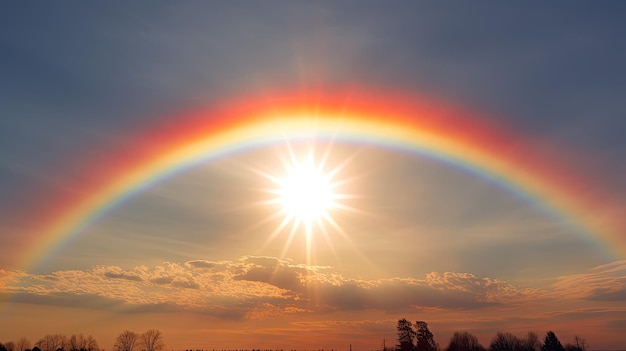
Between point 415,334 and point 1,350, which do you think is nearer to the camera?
point 1,350

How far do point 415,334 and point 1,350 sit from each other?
141 metres

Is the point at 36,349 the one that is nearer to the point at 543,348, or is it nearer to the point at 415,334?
the point at 415,334

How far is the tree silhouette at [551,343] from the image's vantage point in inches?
6147

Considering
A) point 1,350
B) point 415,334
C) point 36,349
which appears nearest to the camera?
point 1,350

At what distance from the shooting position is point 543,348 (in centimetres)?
16125

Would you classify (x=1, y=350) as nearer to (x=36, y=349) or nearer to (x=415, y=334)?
(x=36, y=349)

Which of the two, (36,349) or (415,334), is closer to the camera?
(415,334)

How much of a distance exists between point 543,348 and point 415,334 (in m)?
50.6

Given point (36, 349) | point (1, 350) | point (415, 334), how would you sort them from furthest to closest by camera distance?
1. point (36, 349)
2. point (415, 334)
3. point (1, 350)

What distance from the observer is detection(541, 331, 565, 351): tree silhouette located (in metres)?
156

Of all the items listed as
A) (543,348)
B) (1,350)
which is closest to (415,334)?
(543,348)

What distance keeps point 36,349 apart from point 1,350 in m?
33.7

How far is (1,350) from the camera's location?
140 meters

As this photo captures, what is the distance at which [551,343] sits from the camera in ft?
519
